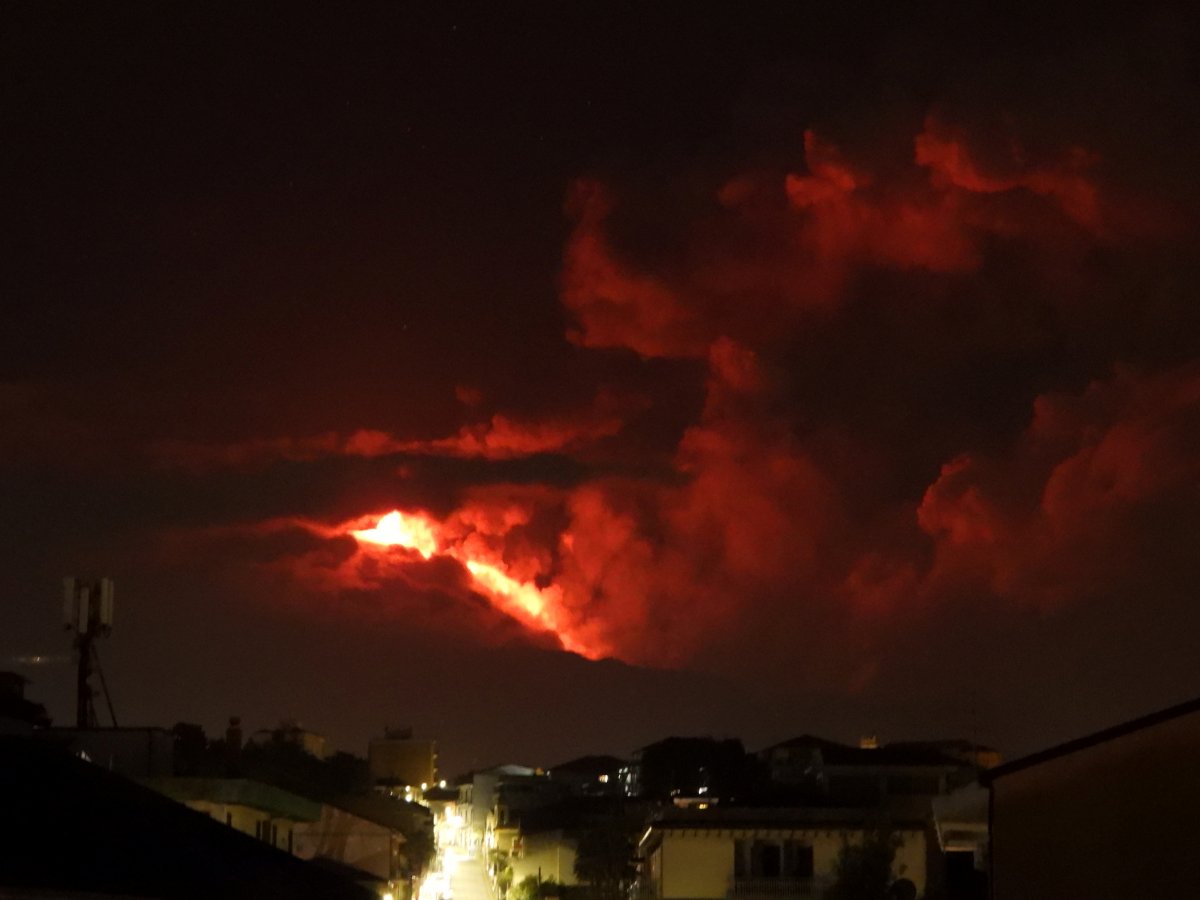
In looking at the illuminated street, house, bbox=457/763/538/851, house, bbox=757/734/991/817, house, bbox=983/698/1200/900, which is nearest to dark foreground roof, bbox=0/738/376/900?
house, bbox=983/698/1200/900

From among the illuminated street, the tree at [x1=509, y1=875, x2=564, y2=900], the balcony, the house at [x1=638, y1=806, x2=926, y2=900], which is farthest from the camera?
the illuminated street

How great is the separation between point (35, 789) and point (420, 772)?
71416 mm

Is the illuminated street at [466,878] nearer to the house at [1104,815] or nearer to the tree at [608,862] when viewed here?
the tree at [608,862]

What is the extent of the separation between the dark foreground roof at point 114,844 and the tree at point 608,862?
3972cm

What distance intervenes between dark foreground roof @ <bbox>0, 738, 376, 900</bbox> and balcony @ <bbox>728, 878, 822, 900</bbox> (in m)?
26.0

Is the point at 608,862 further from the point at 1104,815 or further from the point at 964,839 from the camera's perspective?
the point at 1104,815

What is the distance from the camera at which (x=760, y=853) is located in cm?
4212

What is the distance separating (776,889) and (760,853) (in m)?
1.03

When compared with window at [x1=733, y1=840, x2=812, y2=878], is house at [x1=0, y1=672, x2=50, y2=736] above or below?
above

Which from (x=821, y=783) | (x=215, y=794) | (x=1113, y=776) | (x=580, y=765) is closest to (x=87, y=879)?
(x=1113, y=776)

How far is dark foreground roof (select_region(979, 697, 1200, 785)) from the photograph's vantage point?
39.8 feet

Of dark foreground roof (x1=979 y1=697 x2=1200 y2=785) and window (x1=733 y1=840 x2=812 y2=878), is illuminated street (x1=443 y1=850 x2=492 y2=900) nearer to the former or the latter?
window (x1=733 y1=840 x2=812 y2=878)

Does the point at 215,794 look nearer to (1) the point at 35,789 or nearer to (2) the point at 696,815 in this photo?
(1) the point at 35,789

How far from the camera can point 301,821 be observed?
108 ft
